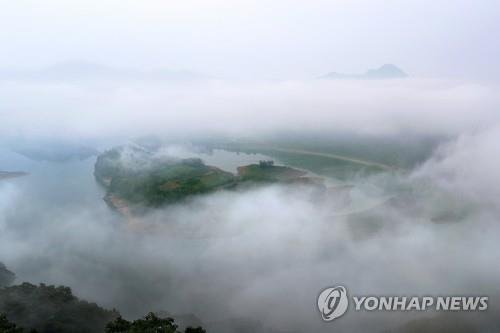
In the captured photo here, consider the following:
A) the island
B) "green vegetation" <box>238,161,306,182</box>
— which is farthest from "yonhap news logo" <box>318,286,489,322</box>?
"green vegetation" <box>238,161,306,182</box>

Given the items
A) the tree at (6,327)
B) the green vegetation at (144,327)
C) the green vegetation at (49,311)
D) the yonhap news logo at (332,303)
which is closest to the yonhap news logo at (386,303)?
the yonhap news logo at (332,303)

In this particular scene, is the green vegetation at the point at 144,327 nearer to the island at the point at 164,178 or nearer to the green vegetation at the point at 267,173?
the island at the point at 164,178

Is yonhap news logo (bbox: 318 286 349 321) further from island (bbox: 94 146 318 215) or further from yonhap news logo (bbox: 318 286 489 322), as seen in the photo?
island (bbox: 94 146 318 215)

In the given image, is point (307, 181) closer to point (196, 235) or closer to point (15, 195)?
point (196, 235)

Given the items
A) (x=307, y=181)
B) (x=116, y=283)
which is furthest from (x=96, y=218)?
(x=307, y=181)

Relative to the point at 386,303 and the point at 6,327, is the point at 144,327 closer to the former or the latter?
the point at 6,327
